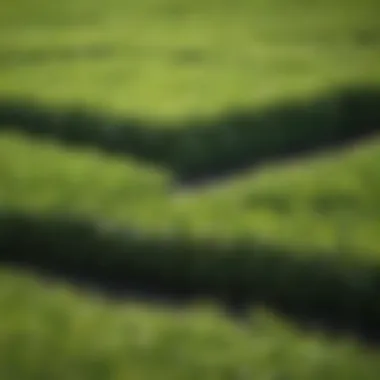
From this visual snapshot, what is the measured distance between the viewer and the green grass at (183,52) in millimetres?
1150

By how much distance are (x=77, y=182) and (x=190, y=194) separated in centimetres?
12

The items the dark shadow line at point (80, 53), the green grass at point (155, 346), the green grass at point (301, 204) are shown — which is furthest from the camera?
the dark shadow line at point (80, 53)

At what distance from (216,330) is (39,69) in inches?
23.3

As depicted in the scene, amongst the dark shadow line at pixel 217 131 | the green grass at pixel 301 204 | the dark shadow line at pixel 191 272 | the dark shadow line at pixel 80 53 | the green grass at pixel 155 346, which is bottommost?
the green grass at pixel 155 346

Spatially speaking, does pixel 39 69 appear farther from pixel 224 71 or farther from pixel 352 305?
pixel 352 305

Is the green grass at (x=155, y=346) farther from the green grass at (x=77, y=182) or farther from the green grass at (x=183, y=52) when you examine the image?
the green grass at (x=183, y=52)

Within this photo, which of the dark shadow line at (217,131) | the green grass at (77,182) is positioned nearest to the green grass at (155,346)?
the green grass at (77,182)

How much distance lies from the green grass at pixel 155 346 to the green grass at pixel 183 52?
32 cm

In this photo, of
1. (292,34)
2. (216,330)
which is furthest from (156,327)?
(292,34)

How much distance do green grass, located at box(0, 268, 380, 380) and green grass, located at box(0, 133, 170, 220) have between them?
0.12 m

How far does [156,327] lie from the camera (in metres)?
0.82

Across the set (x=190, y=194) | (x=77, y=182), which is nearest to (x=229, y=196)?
(x=190, y=194)

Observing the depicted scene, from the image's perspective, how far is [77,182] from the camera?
100cm

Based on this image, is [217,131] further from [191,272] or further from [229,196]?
[191,272]
